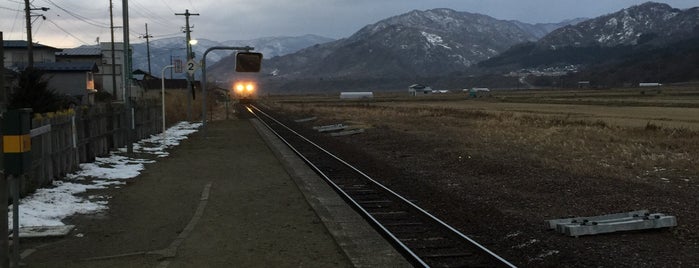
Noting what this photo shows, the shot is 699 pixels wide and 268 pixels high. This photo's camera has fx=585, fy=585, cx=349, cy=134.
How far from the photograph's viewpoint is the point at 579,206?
1022 centimetres

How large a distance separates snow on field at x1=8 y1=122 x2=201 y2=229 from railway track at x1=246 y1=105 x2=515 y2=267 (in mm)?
4500

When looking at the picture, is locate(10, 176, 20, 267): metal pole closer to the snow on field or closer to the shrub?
the snow on field

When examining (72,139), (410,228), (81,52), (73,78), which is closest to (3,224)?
(410,228)

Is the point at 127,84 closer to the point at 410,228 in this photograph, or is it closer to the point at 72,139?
the point at 72,139

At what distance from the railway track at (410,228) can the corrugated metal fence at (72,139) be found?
5.43 meters

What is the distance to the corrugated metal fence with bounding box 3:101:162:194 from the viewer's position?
10188mm

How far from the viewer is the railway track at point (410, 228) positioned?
6910mm

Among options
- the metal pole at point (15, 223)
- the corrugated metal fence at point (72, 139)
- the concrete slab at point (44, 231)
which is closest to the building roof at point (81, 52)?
the corrugated metal fence at point (72, 139)

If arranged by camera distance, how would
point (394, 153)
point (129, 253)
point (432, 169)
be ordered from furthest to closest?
1. point (394, 153)
2. point (432, 169)
3. point (129, 253)

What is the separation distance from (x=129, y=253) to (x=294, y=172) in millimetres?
7511

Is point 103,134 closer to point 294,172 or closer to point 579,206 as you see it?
point 294,172

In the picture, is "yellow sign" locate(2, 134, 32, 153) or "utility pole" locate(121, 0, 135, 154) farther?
"utility pole" locate(121, 0, 135, 154)

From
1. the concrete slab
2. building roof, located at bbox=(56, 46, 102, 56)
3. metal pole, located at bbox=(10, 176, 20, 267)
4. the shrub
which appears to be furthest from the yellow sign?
building roof, located at bbox=(56, 46, 102, 56)

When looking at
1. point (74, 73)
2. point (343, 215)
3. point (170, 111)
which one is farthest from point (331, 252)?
point (74, 73)
